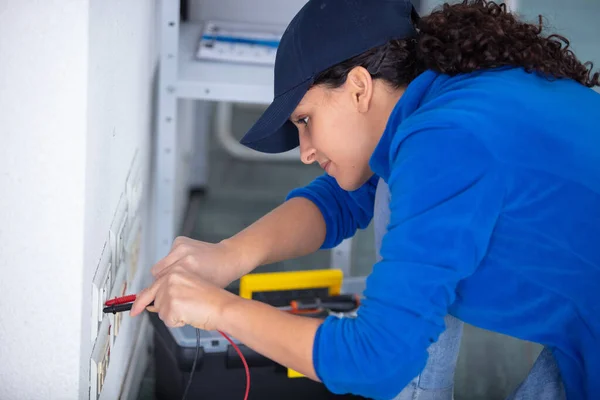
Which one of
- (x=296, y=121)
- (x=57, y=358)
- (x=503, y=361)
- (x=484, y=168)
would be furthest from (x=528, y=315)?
(x=503, y=361)

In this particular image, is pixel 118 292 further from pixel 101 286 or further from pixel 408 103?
pixel 408 103

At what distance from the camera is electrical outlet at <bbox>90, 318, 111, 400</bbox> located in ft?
3.62

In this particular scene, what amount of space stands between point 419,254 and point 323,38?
32cm

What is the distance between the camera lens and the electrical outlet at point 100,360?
110 cm

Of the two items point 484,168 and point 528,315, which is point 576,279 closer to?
point 528,315

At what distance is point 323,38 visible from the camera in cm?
100

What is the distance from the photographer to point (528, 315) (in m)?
1.02

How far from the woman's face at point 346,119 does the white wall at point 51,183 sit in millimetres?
279

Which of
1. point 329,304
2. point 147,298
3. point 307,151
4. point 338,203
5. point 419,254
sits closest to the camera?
point 419,254

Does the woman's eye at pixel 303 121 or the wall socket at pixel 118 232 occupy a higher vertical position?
the woman's eye at pixel 303 121

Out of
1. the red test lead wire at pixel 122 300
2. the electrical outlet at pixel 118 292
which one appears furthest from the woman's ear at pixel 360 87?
the electrical outlet at pixel 118 292

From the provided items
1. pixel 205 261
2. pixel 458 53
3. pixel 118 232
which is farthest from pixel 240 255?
pixel 458 53

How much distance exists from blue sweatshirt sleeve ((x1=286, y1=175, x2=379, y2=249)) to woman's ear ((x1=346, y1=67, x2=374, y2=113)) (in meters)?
0.34

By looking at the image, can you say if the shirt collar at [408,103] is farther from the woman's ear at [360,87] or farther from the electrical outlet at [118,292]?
the electrical outlet at [118,292]
